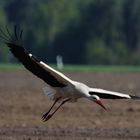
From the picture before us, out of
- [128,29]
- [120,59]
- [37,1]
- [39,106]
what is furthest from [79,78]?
[37,1]

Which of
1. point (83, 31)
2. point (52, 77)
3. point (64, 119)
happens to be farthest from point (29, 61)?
point (83, 31)

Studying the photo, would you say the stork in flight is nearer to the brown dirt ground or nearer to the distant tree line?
the brown dirt ground

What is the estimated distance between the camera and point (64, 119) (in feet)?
70.4

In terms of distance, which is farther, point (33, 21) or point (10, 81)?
point (33, 21)

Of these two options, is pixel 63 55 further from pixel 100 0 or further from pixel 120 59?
pixel 100 0

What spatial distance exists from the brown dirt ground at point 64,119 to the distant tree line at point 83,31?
151 feet

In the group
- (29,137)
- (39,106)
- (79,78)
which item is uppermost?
(29,137)

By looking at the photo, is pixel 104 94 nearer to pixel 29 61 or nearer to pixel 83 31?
pixel 29 61

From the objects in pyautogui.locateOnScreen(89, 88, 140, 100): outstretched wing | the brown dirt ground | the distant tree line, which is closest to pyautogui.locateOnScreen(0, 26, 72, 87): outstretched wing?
pyautogui.locateOnScreen(89, 88, 140, 100): outstretched wing

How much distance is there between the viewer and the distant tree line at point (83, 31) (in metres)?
79.6

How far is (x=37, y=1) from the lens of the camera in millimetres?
104812

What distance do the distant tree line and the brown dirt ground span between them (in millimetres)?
46012

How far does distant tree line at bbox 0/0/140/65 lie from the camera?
3136 inches

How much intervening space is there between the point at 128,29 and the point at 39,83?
51.2m
